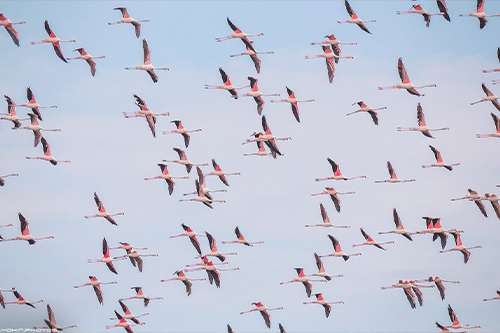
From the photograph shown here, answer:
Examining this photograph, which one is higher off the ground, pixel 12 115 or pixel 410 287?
pixel 12 115

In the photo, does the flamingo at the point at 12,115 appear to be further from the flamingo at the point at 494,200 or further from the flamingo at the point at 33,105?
the flamingo at the point at 494,200

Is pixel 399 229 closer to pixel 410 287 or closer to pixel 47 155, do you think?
pixel 410 287

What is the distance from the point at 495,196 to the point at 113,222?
24.7 meters

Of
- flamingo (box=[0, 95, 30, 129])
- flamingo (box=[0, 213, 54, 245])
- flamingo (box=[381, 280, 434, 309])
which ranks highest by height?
flamingo (box=[0, 95, 30, 129])

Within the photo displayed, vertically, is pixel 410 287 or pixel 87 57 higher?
pixel 87 57

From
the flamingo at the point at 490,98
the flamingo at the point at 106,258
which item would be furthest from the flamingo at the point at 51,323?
the flamingo at the point at 490,98

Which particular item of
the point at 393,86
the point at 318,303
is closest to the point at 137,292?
the point at 318,303

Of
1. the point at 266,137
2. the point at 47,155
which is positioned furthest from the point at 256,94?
the point at 47,155

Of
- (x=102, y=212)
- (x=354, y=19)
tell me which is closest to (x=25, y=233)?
(x=102, y=212)

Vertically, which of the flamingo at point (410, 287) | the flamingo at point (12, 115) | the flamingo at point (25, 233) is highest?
the flamingo at point (12, 115)

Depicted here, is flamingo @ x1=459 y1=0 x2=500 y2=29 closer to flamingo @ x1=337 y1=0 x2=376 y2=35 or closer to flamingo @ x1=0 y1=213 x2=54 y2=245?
flamingo @ x1=337 y1=0 x2=376 y2=35

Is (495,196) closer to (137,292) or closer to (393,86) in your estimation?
(393,86)

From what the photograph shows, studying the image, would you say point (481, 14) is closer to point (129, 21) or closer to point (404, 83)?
point (404, 83)

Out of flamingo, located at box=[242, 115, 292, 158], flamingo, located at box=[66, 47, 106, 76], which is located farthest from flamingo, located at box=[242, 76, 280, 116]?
flamingo, located at box=[66, 47, 106, 76]
